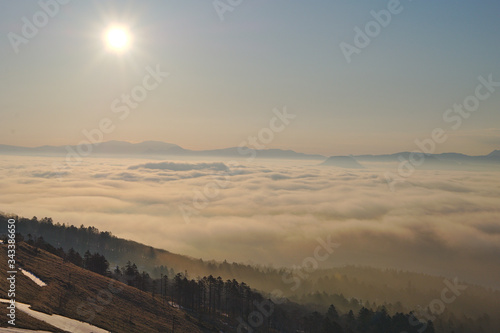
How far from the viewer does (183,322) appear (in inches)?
3039

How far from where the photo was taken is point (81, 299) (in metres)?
60.0

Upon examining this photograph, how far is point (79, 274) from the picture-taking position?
7950cm

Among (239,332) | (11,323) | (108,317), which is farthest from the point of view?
(239,332)

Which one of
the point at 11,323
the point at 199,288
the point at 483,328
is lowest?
the point at 483,328

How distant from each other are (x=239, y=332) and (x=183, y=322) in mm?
25269

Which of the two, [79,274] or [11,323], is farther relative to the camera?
[79,274]

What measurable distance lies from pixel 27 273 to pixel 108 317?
2265cm

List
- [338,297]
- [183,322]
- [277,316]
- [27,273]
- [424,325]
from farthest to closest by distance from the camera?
[338,297], [277,316], [424,325], [183,322], [27,273]

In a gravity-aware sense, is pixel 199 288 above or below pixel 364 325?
above

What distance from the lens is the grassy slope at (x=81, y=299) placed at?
161 ft

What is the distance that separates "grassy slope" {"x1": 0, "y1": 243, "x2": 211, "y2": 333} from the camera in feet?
161

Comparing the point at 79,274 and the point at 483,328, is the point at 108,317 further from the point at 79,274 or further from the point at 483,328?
the point at 483,328

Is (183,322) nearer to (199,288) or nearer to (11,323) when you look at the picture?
(199,288)

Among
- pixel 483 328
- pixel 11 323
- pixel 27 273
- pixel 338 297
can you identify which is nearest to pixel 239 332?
pixel 27 273
